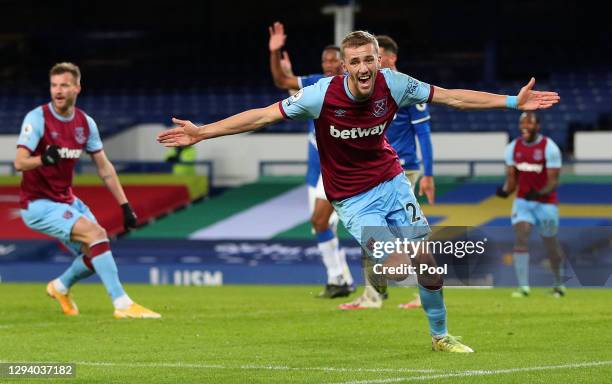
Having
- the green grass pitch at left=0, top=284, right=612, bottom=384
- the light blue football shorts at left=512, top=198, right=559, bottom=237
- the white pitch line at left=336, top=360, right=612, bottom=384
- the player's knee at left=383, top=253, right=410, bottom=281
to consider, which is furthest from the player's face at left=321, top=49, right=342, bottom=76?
the white pitch line at left=336, top=360, right=612, bottom=384

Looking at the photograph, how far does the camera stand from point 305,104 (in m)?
9.04

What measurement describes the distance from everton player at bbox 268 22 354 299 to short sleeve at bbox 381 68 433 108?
4502mm

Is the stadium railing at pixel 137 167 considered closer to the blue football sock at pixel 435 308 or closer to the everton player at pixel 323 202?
the everton player at pixel 323 202

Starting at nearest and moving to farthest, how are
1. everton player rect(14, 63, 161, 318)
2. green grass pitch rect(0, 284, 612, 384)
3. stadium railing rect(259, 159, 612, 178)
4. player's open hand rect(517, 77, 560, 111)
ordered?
green grass pitch rect(0, 284, 612, 384)
player's open hand rect(517, 77, 560, 111)
everton player rect(14, 63, 161, 318)
stadium railing rect(259, 159, 612, 178)

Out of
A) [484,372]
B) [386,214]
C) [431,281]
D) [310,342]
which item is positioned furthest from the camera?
[310,342]

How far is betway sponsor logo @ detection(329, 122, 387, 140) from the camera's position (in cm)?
918

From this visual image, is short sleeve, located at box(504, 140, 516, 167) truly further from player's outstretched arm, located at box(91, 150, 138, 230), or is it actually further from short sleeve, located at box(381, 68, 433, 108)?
short sleeve, located at box(381, 68, 433, 108)

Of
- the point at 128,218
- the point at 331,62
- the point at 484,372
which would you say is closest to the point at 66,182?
the point at 128,218

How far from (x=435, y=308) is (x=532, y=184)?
7.85 meters

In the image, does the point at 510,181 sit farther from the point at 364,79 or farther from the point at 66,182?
the point at 364,79

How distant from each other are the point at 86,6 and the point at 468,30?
1202 centimetres

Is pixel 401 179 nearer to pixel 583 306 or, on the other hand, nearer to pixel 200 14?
pixel 583 306

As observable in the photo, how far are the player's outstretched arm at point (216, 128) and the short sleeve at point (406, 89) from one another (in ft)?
2.64

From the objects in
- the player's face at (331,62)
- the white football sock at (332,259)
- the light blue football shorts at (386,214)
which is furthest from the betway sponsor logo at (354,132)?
the white football sock at (332,259)
